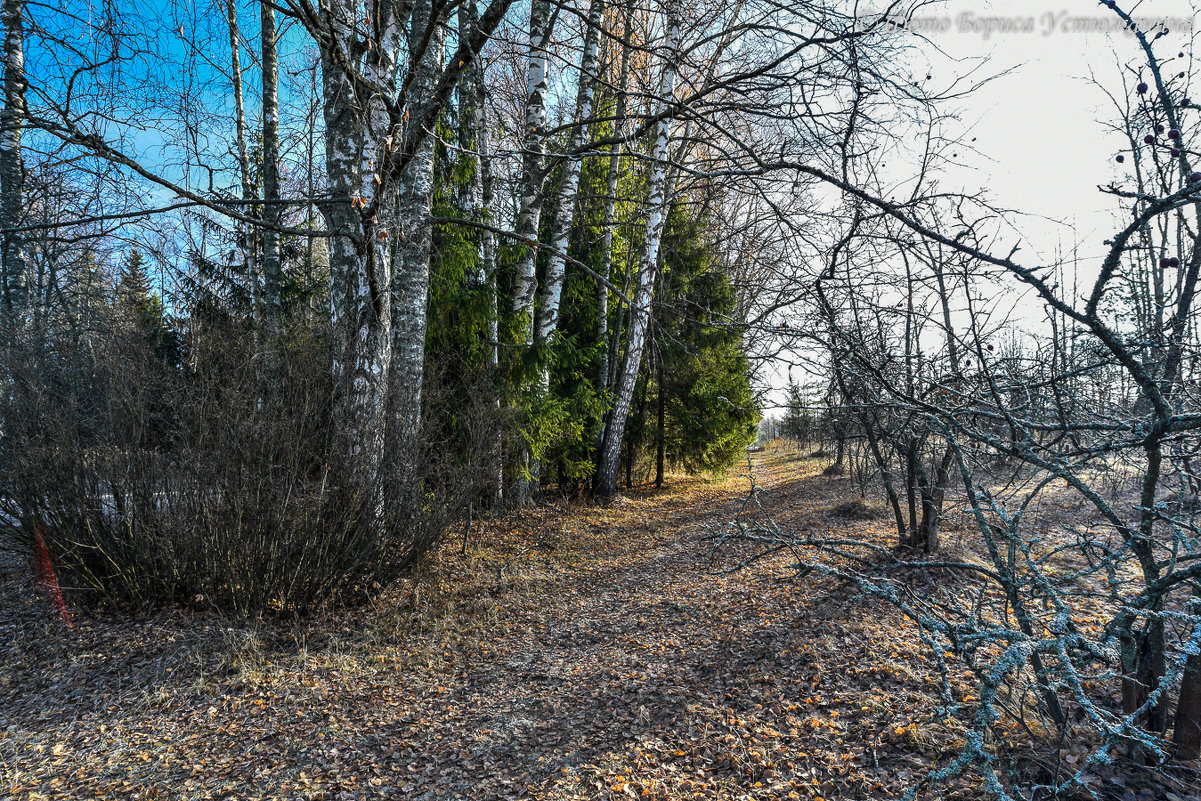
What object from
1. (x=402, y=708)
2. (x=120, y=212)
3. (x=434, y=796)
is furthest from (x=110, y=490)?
(x=434, y=796)

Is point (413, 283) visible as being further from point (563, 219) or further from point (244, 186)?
point (244, 186)

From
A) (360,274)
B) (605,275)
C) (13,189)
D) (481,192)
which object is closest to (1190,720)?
(360,274)

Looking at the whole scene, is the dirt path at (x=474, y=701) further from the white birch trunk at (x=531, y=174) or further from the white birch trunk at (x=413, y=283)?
the white birch trunk at (x=531, y=174)

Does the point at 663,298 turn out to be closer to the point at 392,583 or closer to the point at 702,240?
the point at 702,240

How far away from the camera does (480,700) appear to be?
3875 millimetres

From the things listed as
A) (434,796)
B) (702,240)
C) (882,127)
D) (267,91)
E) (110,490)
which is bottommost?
(434,796)

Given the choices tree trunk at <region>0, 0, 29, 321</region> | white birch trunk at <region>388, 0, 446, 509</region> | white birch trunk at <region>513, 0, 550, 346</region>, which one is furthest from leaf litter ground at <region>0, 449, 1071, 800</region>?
white birch trunk at <region>513, 0, 550, 346</region>

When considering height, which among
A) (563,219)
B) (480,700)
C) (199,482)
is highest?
(563,219)

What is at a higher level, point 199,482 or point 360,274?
point 360,274

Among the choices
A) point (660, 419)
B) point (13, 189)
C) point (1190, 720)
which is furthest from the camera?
point (660, 419)

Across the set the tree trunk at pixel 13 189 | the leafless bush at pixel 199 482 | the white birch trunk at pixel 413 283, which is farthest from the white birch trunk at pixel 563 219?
the tree trunk at pixel 13 189

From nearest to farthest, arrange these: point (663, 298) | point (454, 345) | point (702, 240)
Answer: point (454, 345), point (663, 298), point (702, 240)

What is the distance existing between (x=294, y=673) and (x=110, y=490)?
2325 mm

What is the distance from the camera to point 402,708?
3748mm
